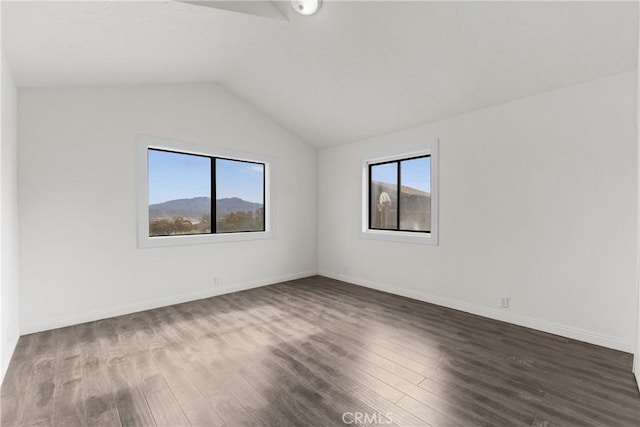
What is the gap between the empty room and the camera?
206 cm

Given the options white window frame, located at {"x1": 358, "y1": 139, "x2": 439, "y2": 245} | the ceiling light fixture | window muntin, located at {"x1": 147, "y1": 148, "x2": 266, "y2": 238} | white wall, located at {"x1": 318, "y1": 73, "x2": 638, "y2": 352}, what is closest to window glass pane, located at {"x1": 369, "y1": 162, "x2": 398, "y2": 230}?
white window frame, located at {"x1": 358, "y1": 139, "x2": 439, "y2": 245}

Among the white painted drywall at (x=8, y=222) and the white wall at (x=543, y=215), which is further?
the white wall at (x=543, y=215)

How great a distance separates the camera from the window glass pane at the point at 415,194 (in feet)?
14.2

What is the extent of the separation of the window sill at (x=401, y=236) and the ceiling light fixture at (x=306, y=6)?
2963 millimetres

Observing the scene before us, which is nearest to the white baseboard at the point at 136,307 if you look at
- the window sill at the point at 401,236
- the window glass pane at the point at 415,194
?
the window sill at the point at 401,236

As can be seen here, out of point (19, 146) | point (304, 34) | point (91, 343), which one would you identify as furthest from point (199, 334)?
point (304, 34)

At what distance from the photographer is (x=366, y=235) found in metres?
4.84

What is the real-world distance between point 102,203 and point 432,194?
4108 mm

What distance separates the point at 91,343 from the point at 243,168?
3050 mm

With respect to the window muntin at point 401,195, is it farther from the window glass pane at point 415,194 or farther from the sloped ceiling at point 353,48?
the sloped ceiling at point 353,48

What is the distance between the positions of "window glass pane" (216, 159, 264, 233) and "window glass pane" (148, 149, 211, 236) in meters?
0.19

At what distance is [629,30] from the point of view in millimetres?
2250

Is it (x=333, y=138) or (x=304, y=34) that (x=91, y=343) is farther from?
(x=333, y=138)

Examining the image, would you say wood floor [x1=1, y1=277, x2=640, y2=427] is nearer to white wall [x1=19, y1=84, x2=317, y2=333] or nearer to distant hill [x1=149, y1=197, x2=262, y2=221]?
white wall [x1=19, y1=84, x2=317, y2=333]
